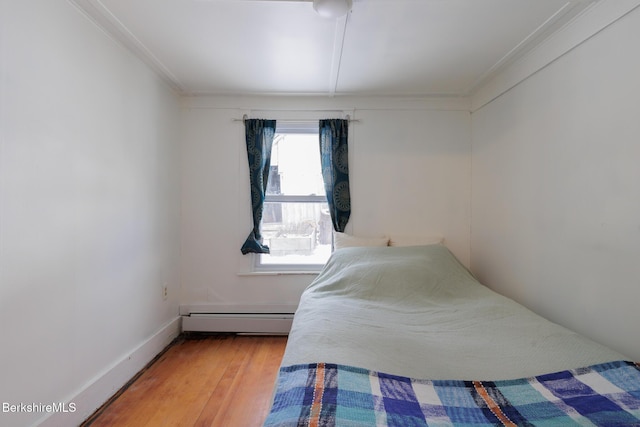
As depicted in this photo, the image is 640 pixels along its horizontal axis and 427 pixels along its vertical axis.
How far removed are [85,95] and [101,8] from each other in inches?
19.0

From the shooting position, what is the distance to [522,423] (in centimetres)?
84

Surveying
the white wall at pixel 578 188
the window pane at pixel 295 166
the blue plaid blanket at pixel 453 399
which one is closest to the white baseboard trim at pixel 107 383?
the blue plaid blanket at pixel 453 399

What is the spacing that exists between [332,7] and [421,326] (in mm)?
1744

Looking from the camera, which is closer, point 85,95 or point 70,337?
point 70,337

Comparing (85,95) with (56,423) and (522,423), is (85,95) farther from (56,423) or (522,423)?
(522,423)

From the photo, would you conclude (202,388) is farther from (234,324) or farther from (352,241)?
(352,241)

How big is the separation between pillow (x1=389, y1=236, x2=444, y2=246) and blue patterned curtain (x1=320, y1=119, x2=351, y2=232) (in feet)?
1.62

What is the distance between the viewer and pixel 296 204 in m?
2.95

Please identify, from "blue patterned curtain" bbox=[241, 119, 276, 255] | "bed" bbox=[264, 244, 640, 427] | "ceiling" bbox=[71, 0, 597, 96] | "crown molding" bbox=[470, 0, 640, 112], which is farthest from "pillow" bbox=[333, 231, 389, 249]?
"crown molding" bbox=[470, 0, 640, 112]

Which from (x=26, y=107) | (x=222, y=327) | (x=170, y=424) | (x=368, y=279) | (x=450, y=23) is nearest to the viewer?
(x=26, y=107)

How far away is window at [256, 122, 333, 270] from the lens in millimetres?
2926

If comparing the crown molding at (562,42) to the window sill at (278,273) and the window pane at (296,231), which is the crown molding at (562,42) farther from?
the window sill at (278,273)

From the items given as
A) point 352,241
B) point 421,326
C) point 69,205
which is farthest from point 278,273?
point 69,205

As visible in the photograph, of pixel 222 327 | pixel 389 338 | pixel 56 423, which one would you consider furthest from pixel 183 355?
pixel 389 338
